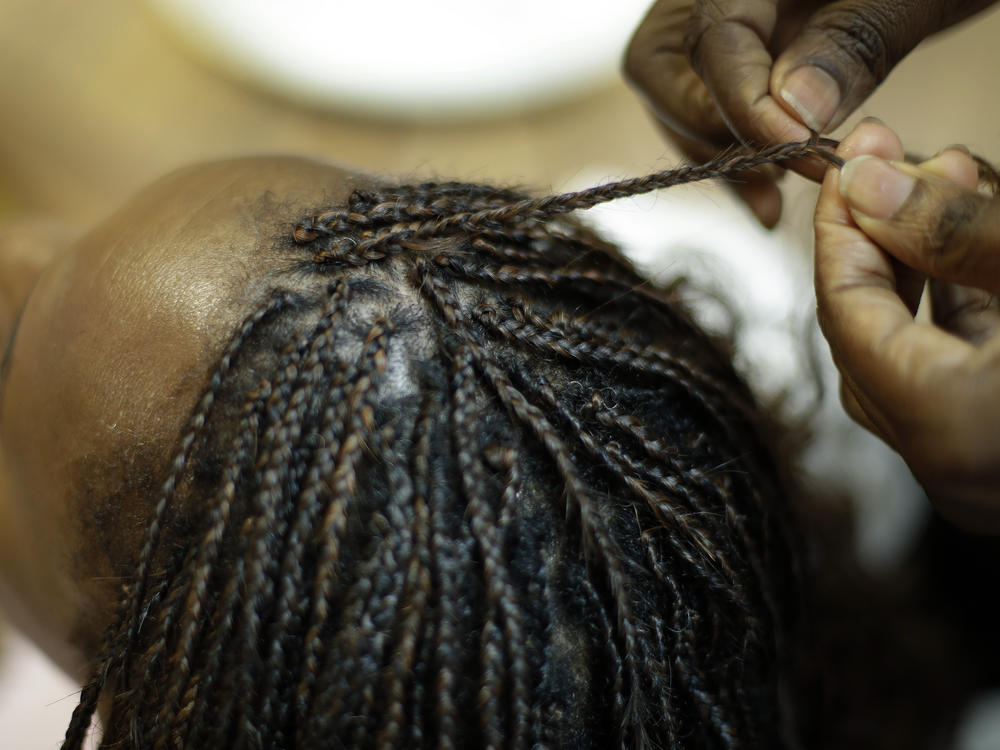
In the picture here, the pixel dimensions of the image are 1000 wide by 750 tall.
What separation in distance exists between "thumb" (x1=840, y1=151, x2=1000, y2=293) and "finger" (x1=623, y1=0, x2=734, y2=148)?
0.64 ft

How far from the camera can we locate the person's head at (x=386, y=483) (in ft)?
1.42

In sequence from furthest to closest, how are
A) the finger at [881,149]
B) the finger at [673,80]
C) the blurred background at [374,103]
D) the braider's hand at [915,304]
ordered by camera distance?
the blurred background at [374,103]
the finger at [673,80]
the finger at [881,149]
the braider's hand at [915,304]

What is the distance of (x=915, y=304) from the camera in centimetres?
51

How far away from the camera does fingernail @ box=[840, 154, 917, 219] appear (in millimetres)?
→ 444

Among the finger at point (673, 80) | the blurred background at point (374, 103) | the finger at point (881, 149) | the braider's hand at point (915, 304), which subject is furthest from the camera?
the blurred background at point (374, 103)

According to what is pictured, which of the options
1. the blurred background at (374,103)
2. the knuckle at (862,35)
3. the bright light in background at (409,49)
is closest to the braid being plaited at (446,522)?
the knuckle at (862,35)

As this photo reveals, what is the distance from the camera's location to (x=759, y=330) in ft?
3.18

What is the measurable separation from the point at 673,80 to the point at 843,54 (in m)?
0.17

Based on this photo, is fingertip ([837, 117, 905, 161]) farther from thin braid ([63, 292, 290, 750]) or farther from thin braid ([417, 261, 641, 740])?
thin braid ([63, 292, 290, 750])

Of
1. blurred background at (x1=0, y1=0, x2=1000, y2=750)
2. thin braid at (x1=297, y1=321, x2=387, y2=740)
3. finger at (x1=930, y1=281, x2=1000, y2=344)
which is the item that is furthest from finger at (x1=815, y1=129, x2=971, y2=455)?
blurred background at (x1=0, y1=0, x2=1000, y2=750)

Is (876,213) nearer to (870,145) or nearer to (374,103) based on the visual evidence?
(870,145)

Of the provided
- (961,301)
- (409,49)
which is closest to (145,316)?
(961,301)

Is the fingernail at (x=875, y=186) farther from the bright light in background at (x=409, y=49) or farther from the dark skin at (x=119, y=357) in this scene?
the bright light in background at (x=409, y=49)

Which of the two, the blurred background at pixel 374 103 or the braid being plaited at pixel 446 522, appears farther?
the blurred background at pixel 374 103
